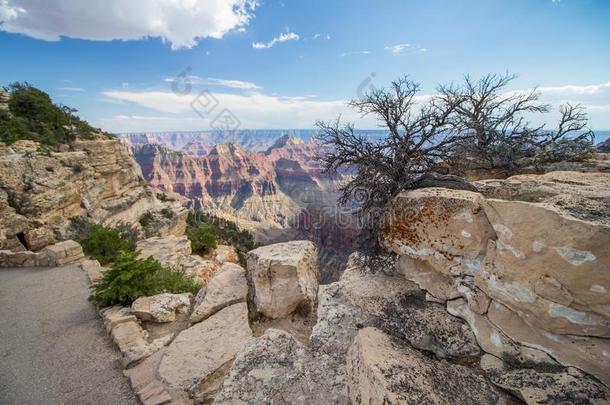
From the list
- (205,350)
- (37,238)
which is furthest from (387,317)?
(37,238)

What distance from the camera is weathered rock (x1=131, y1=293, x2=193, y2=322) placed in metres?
6.61

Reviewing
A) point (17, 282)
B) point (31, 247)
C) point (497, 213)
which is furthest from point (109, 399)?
point (31, 247)

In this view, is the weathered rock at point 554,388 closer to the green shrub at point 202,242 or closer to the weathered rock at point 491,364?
the weathered rock at point 491,364

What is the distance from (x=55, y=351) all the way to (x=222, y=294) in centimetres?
362

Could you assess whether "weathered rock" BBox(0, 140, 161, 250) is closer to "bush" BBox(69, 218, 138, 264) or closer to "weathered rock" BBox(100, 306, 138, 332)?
"bush" BBox(69, 218, 138, 264)

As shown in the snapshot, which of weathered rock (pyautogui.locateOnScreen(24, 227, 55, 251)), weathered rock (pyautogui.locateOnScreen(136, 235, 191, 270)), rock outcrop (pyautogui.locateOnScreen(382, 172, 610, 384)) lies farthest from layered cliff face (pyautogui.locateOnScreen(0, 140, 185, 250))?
rock outcrop (pyautogui.locateOnScreen(382, 172, 610, 384))

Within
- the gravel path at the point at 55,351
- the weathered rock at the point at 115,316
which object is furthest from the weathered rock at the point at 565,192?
the weathered rock at the point at 115,316

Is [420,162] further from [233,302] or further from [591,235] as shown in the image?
[233,302]

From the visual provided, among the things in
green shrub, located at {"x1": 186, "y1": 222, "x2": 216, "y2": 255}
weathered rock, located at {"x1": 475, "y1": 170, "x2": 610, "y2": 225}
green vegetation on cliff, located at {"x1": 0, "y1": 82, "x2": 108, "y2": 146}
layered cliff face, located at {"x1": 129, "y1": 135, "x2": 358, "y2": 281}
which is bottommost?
layered cliff face, located at {"x1": 129, "y1": 135, "x2": 358, "y2": 281}

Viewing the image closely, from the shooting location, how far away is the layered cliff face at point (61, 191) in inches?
525

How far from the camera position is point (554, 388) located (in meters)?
2.24

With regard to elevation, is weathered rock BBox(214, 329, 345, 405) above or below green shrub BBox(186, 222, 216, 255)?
above

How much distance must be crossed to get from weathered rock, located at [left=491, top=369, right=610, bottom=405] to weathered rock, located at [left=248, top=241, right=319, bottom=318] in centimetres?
→ 362

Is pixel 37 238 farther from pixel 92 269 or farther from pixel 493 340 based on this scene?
pixel 493 340
